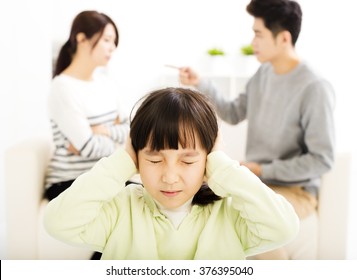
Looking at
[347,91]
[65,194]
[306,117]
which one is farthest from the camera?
[347,91]

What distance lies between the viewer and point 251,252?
0.65 m

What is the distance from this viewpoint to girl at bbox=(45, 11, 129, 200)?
1.11 m

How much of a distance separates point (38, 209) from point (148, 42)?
550 mm

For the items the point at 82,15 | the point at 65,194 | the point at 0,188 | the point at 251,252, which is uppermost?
the point at 82,15

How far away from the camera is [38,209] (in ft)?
3.68

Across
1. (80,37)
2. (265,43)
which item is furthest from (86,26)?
(265,43)

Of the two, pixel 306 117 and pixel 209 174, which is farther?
pixel 306 117

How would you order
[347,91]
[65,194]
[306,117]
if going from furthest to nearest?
[347,91] → [306,117] → [65,194]

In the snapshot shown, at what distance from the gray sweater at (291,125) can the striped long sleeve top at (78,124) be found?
27 centimetres

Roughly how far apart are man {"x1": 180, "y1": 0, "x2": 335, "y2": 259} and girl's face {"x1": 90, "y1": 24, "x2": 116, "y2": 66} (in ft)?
0.63

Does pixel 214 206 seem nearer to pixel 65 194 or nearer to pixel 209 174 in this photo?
pixel 209 174

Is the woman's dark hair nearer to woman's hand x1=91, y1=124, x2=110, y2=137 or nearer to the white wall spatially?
the white wall

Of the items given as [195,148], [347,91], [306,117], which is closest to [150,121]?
[195,148]
